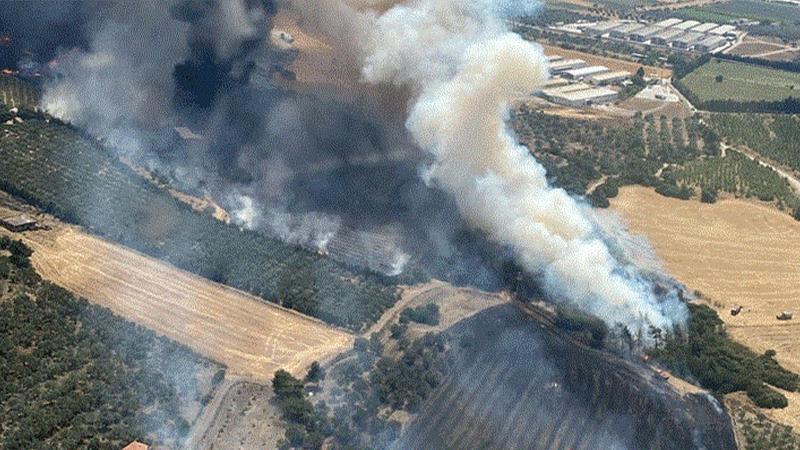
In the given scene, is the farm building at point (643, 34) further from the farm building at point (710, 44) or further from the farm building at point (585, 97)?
the farm building at point (585, 97)

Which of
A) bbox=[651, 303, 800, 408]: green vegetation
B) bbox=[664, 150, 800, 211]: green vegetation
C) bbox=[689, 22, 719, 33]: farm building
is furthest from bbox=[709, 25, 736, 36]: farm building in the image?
bbox=[651, 303, 800, 408]: green vegetation

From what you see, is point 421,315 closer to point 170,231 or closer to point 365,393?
point 365,393

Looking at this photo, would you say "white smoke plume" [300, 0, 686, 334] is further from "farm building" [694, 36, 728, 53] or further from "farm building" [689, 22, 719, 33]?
"farm building" [689, 22, 719, 33]

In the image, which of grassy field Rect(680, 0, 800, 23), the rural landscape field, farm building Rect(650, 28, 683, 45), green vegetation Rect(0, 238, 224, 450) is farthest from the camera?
grassy field Rect(680, 0, 800, 23)

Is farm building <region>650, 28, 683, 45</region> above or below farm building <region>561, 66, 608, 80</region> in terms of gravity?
below

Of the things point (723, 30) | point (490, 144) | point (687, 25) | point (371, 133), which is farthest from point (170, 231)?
point (723, 30)
